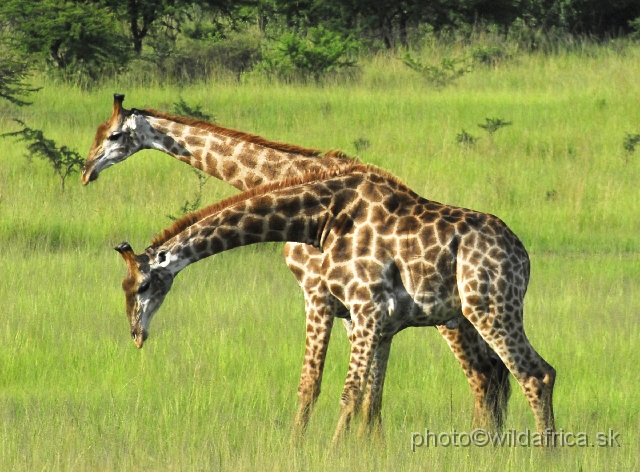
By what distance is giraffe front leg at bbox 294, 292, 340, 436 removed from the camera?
7.04 metres

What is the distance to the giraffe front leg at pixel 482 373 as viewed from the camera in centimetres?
706

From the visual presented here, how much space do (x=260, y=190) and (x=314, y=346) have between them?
0.98 meters

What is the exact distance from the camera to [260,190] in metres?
6.68

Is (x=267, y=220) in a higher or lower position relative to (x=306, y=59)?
higher

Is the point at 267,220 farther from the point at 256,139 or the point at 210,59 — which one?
the point at 210,59

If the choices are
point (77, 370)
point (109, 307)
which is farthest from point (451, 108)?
point (77, 370)

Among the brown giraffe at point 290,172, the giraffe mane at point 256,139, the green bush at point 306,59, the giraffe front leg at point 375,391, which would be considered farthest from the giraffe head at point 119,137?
the green bush at point 306,59

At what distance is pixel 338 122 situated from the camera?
61.7 feet

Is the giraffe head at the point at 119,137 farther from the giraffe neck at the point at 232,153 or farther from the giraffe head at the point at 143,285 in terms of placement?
the giraffe head at the point at 143,285

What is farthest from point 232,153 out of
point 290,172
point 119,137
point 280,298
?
point 280,298

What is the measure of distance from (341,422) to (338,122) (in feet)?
41.3

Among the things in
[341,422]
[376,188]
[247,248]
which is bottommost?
[247,248]

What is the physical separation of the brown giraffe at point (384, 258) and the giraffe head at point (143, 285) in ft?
0.03

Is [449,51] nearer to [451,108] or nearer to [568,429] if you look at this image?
[451,108]
